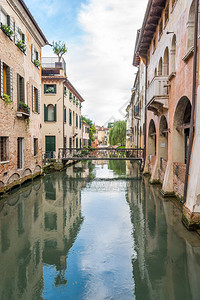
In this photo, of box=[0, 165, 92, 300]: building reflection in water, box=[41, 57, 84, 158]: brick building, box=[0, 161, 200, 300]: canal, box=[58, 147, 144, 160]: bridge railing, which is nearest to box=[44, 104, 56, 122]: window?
box=[41, 57, 84, 158]: brick building

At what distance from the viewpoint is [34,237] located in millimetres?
6309

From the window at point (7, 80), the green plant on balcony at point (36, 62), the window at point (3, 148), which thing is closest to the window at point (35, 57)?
the green plant on balcony at point (36, 62)

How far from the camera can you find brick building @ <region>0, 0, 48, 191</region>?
10.8m

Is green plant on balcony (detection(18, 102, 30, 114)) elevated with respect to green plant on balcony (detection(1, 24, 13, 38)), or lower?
lower

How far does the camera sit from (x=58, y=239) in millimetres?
6164

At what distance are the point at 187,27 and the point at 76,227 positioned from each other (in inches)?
289

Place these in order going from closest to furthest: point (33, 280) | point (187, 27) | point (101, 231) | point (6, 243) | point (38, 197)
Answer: point (33, 280), point (6, 243), point (101, 231), point (187, 27), point (38, 197)

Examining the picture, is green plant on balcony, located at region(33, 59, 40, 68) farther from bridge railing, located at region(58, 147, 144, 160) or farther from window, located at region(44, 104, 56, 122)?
window, located at region(44, 104, 56, 122)

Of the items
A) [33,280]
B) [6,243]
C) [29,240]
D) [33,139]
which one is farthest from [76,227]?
[33,139]

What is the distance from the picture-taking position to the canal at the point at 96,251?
400 cm

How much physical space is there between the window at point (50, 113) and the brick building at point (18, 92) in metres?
A: 6.61

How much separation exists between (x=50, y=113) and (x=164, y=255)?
2000cm

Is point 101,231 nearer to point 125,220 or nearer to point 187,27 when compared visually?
point 125,220

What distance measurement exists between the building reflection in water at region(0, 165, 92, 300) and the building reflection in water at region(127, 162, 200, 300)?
151cm
